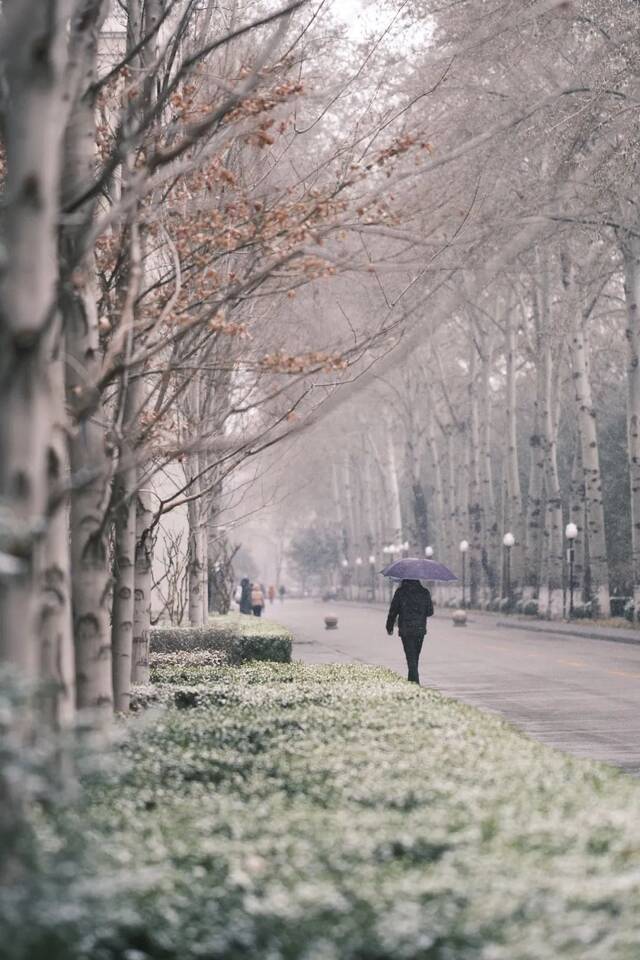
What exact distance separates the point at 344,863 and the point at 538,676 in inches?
815

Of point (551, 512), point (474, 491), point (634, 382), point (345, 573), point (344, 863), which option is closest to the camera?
point (344, 863)

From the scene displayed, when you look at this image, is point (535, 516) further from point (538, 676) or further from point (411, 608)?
point (411, 608)

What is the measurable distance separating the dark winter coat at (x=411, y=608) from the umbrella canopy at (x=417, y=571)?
0.13 metres

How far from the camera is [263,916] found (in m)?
4.70

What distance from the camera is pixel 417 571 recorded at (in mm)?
21188

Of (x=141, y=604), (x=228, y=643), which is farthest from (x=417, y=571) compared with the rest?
(x=141, y=604)

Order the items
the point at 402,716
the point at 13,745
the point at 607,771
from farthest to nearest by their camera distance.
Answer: the point at 402,716 < the point at 607,771 < the point at 13,745

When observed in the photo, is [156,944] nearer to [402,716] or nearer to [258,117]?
[402,716]

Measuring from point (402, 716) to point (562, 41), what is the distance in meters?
23.6

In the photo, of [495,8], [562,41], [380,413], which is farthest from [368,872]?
[380,413]

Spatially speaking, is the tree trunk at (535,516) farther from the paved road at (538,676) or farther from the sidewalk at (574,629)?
the paved road at (538,676)

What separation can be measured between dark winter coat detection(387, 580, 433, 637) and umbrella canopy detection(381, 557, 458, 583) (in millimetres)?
127

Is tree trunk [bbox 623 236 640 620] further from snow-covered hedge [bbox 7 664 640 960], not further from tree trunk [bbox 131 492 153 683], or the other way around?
snow-covered hedge [bbox 7 664 640 960]

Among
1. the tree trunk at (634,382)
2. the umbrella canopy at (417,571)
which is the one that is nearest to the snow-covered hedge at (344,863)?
the umbrella canopy at (417,571)
